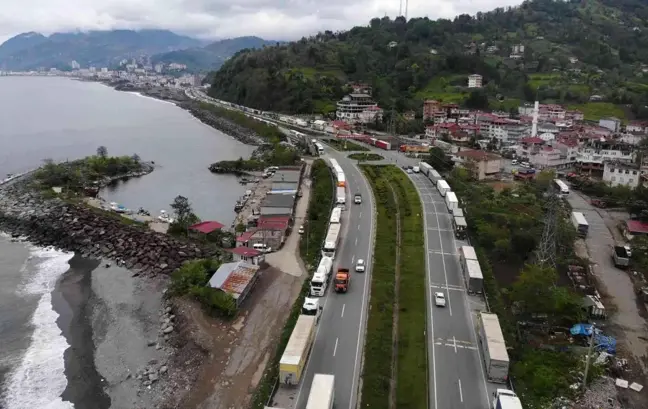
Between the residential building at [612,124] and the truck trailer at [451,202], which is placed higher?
the residential building at [612,124]

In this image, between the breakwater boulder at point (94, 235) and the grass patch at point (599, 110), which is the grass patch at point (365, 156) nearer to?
the breakwater boulder at point (94, 235)

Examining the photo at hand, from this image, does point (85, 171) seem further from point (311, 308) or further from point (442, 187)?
point (311, 308)

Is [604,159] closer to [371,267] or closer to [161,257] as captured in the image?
[371,267]

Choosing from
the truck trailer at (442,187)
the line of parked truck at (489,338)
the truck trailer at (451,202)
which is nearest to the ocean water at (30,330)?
the line of parked truck at (489,338)

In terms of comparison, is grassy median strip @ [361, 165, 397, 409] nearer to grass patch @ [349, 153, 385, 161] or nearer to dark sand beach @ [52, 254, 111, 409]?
dark sand beach @ [52, 254, 111, 409]

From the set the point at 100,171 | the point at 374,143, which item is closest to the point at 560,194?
the point at 374,143

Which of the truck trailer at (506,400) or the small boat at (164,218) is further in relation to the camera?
the small boat at (164,218)
